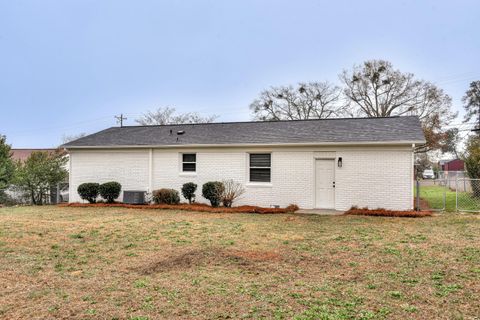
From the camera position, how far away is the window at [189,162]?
16188 mm

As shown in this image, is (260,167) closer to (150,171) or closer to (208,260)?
(150,171)

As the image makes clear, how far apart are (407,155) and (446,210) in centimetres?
285

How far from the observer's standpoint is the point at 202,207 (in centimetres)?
1460

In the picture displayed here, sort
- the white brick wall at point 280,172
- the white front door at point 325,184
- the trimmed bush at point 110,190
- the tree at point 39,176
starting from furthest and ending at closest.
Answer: the tree at point 39,176 → the trimmed bush at point 110,190 → the white front door at point 325,184 → the white brick wall at point 280,172

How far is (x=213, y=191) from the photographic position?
14734 millimetres

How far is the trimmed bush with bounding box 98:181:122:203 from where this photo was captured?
16.5 metres

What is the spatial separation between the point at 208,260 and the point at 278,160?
8713 millimetres

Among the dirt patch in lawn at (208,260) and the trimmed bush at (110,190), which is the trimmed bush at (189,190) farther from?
the dirt patch in lawn at (208,260)

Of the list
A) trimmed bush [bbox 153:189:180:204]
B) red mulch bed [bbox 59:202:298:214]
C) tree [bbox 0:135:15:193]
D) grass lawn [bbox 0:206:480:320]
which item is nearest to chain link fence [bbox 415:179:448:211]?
grass lawn [bbox 0:206:480:320]

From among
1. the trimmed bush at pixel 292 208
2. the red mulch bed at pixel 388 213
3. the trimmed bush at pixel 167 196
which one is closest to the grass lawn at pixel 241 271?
the red mulch bed at pixel 388 213

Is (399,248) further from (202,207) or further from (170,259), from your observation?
(202,207)

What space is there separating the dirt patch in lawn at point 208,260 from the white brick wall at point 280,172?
25.0 feet

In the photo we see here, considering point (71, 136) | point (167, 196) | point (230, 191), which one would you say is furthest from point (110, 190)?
point (71, 136)

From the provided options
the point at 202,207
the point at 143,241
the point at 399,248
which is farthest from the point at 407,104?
the point at 143,241
